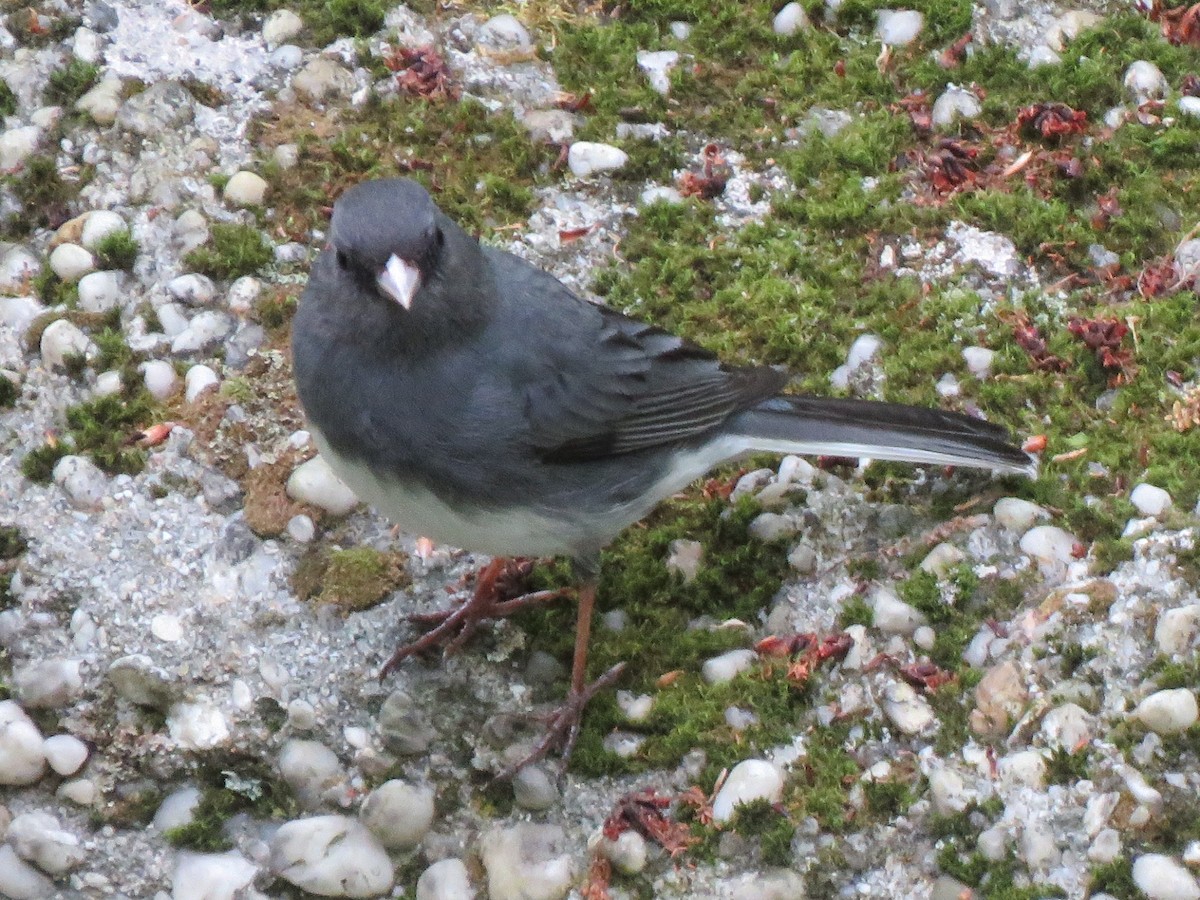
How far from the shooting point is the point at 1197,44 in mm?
4363

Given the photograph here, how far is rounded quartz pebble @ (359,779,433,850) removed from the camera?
3.00 metres

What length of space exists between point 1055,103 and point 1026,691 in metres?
2.00

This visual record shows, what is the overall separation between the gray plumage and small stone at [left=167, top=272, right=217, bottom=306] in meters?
0.85

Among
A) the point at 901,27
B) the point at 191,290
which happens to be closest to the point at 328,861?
Result: the point at 191,290

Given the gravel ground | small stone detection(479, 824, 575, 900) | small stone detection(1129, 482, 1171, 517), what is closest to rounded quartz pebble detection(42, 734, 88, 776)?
the gravel ground

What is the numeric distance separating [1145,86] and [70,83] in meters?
3.27

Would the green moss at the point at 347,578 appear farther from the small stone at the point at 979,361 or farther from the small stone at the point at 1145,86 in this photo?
the small stone at the point at 1145,86

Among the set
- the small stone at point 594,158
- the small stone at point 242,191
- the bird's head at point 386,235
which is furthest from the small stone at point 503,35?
the bird's head at point 386,235

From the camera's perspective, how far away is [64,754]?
3.06 metres

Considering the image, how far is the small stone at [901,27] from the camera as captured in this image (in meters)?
4.45

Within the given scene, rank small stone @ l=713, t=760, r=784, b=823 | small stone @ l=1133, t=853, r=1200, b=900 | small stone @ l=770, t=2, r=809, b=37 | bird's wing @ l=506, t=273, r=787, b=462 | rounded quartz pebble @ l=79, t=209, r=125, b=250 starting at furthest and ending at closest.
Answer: small stone @ l=770, t=2, r=809, b=37 < rounded quartz pebble @ l=79, t=209, r=125, b=250 < bird's wing @ l=506, t=273, r=787, b=462 < small stone @ l=713, t=760, r=784, b=823 < small stone @ l=1133, t=853, r=1200, b=900

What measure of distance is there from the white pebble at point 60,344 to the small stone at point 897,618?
7.20ft

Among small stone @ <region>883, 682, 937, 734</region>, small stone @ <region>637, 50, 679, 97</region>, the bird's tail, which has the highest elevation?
small stone @ <region>637, 50, 679, 97</region>

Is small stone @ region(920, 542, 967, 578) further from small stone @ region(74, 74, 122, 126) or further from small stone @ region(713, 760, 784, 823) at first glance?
small stone @ region(74, 74, 122, 126)
